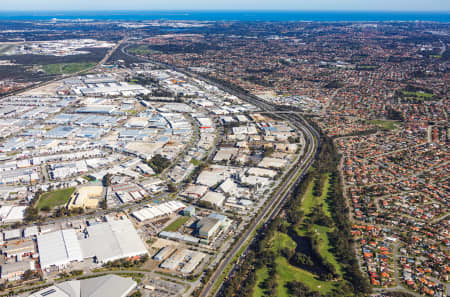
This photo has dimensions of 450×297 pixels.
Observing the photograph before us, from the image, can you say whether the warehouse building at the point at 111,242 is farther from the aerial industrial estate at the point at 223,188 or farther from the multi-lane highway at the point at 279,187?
the multi-lane highway at the point at 279,187

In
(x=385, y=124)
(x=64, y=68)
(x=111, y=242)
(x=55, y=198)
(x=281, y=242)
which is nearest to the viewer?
(x=111, y=242)

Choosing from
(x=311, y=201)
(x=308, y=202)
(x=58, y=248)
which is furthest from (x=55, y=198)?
(x=311, y=201)

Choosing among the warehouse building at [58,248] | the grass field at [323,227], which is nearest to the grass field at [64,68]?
the warehouse building at [58,248]

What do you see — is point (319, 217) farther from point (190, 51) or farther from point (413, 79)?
point (190, 51)

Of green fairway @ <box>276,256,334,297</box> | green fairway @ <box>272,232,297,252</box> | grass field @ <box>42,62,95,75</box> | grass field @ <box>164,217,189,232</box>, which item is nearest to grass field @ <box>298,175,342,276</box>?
green fairway @ <box>272,232,297,252</box>

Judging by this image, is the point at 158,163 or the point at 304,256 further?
the point at 158,163

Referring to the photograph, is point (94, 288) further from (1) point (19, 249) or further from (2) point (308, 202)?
(2) point (308, 202)

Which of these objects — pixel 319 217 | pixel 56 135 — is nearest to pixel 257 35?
pixel 56 135
